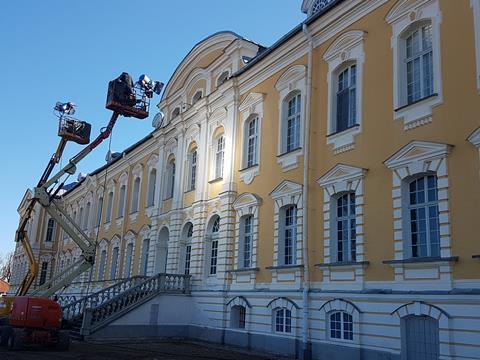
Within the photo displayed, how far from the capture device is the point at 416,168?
520 inches

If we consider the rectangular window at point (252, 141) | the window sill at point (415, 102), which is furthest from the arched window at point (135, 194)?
the window sill at point (415, 102)

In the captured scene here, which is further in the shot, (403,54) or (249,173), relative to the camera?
(249,173)

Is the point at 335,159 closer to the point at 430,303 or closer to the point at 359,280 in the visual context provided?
the point at 359,280

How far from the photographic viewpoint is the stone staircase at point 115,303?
2023cm

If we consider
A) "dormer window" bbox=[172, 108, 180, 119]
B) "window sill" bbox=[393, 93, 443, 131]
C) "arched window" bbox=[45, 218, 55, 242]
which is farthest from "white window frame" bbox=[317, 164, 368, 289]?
"arched window" bbox=[45, 218, 55, 242]

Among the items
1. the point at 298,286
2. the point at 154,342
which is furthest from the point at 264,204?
the point at 154,342

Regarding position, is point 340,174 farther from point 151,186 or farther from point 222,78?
point 151,186

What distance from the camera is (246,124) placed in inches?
853

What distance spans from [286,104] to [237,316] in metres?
Result: 8.14

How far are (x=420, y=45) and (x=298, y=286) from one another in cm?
794

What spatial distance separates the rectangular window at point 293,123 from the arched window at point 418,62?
4942mm

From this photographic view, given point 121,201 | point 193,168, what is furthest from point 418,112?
point 121,201

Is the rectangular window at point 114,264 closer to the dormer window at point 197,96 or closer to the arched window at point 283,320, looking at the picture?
the dormer window at point 197,96

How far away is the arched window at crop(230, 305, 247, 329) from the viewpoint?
1992 centimetres
